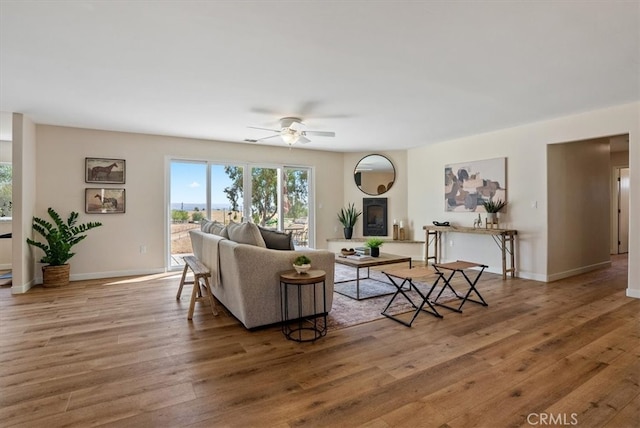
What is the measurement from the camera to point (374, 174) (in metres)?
7.55

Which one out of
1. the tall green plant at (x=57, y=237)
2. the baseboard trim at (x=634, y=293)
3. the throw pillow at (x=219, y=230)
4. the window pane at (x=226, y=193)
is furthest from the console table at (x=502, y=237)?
the tall green plant at (x=57, y=237)

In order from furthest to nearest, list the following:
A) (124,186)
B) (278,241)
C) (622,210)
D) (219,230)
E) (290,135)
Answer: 1. (622,210)
2. (124,186)
3. (290,135)
4. (219,230)
5. (278,241)

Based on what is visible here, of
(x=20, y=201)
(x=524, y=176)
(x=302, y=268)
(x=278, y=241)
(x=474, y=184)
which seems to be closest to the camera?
(x=302, y=268)

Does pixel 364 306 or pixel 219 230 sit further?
pixel 219 230

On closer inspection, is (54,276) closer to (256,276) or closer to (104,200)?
(104,200)

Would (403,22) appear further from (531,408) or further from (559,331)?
(559,331)

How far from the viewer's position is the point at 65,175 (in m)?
5.14

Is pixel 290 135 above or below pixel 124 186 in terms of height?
above

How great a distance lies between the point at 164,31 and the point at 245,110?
1919 millimetres

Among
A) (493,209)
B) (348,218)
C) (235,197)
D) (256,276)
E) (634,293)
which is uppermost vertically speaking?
A: (235,197)

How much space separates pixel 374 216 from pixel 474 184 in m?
2.32

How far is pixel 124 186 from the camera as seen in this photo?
5.52 meters

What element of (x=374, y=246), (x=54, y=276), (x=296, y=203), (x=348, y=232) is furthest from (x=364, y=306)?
(x=54, y=276)

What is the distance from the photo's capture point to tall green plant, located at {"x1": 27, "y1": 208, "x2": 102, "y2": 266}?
4.72 metres
